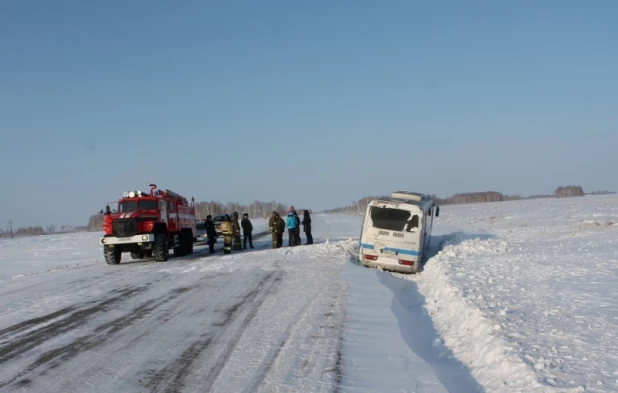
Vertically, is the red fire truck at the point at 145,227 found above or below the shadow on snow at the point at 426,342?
above

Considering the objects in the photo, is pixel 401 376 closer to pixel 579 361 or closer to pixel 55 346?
pixel 579 361

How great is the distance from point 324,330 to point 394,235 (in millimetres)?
8790

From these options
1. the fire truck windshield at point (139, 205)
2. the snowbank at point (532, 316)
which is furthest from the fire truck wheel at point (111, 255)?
the snowbank at point (532, 316)

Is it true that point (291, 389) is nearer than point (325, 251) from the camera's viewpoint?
Yes

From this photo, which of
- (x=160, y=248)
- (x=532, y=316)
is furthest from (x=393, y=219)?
(x=532, y=316)

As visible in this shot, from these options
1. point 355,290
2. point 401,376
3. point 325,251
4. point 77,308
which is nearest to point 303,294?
point 355,290

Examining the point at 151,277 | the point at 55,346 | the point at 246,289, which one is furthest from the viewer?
the point at 151,277

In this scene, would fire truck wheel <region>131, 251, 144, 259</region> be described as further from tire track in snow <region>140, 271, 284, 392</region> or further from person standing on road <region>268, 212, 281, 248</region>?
tire track in snow <region>140, 271, 284, 392</region>

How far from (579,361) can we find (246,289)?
8.44m

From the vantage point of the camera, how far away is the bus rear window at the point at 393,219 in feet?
57.0

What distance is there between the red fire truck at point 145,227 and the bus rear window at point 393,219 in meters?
8.15

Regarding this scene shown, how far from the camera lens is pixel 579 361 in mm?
6102

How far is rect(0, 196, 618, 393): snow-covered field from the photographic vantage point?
6.35 metres

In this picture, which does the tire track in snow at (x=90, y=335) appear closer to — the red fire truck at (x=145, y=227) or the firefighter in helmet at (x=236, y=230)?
the red fire truck at (x=145, y=227)
